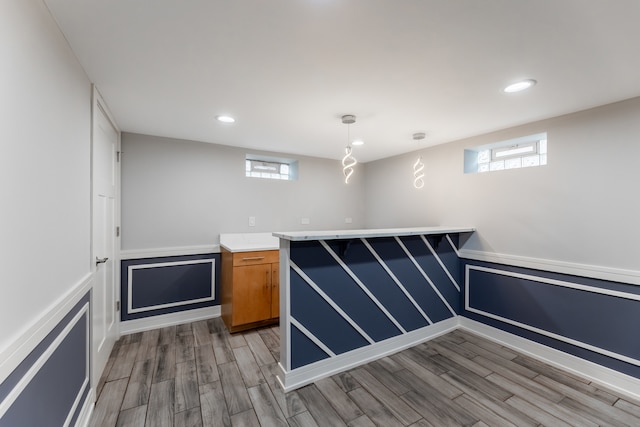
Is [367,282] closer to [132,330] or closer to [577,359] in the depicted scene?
[577,359]

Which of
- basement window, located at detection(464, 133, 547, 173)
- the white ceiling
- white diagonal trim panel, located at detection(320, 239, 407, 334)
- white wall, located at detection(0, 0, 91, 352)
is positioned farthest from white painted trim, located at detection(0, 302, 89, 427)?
basement window, located at detection(464, 133, 547, 173)

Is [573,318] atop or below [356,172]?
below

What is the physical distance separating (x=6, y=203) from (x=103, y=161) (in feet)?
5.33

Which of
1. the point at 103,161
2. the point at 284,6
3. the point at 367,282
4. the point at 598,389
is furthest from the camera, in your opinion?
the point at 367,282

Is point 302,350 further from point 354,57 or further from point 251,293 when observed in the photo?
point 354,57

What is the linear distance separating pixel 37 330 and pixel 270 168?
327 cm

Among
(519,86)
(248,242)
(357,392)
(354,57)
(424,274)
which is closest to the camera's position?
(354,57)

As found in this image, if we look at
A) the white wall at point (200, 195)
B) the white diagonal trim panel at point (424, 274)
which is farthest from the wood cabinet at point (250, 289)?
the white diagonal trim panel at point (424, 274)

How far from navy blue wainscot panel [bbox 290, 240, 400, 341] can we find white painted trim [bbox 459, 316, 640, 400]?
3.82 ft

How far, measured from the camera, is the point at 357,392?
2.11 metres

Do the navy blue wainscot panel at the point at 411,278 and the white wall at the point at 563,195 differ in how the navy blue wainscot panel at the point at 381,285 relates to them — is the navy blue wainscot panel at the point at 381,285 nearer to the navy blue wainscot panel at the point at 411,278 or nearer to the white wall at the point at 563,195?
the navy blue wainscot panel at the point at 411,278

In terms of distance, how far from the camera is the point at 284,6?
1206 millimetres

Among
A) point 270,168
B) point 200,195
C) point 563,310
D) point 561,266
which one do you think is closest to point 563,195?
point 561,266

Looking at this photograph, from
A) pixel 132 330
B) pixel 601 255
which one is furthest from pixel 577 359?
pixel 132 330
